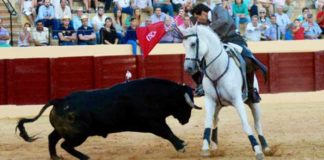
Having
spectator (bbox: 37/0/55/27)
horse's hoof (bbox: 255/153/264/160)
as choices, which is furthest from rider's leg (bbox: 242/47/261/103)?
spectator (bbox: 37/0/55/27)

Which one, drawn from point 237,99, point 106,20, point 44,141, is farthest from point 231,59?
point 106,20

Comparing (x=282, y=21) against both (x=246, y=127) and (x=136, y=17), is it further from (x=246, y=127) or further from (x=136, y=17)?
(x=246, y=127)

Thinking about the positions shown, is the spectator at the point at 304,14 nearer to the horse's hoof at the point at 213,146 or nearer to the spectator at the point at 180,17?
the spectator at the point at 180,17

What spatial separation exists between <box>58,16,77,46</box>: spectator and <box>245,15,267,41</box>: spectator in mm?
3853

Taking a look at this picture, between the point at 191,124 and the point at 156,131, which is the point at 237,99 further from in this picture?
the point at 191,124

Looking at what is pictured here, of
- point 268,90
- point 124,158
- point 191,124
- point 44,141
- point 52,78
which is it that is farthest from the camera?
point 268,90

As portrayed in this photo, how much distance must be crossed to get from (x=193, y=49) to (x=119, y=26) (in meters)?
8.96

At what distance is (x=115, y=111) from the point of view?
9109 mm

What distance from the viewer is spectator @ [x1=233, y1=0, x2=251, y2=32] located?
18.6 metres

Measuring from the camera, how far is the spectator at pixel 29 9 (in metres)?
17.0

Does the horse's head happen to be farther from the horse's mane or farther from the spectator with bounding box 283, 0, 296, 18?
the spectator with bounding box 283, 0, 296, 18

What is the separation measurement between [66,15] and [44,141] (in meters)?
5.62

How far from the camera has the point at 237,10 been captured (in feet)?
61.4

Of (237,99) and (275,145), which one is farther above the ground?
(237,99)
